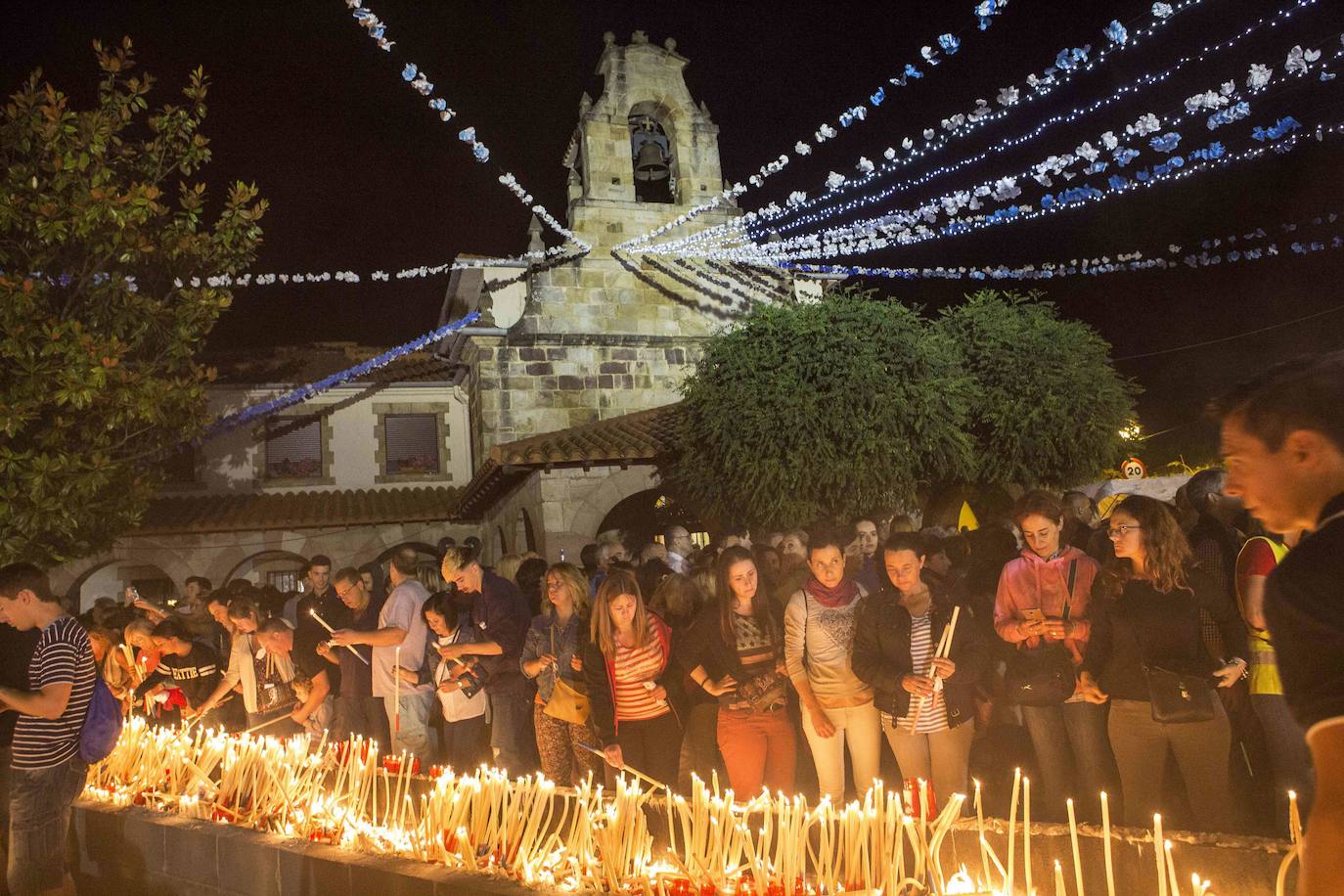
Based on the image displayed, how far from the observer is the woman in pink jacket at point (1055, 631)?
5086mm

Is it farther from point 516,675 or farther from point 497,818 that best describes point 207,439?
point 497,818

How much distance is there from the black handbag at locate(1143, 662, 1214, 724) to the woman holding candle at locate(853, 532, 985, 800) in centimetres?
84

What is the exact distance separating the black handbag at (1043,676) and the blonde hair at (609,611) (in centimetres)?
203

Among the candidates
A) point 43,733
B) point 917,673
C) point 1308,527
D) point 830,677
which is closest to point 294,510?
point 43,733

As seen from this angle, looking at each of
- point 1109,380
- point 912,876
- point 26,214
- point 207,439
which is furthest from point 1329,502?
point 207,439

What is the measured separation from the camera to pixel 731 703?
5.48 meters

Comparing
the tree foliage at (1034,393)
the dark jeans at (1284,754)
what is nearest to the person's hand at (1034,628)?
the dark jeans at (1284,754)

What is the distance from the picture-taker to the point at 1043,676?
5109mm

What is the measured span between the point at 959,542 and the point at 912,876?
4.51m

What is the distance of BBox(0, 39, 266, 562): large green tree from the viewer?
11.4m

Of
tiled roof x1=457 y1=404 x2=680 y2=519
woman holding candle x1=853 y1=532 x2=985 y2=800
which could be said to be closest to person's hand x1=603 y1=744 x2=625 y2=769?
woman holding candle x1=853 y1=532 x2=985 y2=800

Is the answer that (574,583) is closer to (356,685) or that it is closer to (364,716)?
(356,685)

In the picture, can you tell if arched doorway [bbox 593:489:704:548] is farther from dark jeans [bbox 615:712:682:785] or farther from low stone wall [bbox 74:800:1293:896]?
low stone wall [bbox 74:800:1293:896]

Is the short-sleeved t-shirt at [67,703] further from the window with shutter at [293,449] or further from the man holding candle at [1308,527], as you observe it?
the window with shutter at [293,449]
